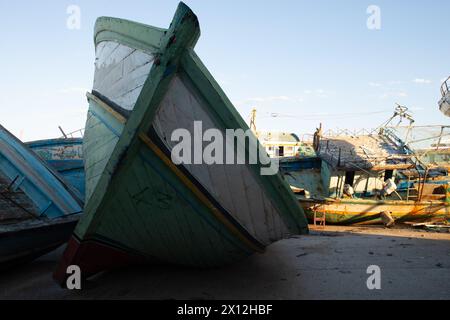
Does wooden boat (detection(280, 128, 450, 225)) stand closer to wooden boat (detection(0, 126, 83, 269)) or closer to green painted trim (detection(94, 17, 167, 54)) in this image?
wooden boat (detection(0, 126, 83, 269))

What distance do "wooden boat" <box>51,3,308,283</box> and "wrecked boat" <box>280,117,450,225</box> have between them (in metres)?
8.46

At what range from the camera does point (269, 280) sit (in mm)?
4754

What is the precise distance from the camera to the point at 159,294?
4.27 m

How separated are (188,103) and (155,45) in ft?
2.49

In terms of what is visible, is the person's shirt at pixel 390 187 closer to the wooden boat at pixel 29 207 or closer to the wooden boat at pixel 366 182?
the wooden boat at pixel 366 182

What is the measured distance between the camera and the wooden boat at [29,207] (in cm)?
476

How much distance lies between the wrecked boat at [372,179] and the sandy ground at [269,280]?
557cm

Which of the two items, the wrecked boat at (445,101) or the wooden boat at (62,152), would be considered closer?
the wooden boat at (62,152)

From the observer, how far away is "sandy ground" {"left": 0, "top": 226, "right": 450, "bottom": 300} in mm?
4266

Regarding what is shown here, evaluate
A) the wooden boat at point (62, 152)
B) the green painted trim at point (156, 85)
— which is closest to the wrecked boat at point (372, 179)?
the wooden boat at point (62, 152)

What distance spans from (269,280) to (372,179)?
35.9 feet

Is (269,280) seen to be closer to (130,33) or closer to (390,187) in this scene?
(130,33)

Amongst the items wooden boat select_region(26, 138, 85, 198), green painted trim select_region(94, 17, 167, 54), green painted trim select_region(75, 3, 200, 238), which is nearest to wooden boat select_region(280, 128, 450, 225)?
wooden boat select_region(26, 138, 85, 198)
